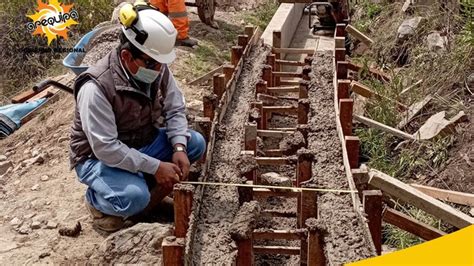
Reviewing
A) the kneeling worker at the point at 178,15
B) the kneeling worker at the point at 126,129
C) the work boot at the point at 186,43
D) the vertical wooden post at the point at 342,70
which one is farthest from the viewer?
the work boot at the point at 186,43

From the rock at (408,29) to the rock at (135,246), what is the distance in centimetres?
454

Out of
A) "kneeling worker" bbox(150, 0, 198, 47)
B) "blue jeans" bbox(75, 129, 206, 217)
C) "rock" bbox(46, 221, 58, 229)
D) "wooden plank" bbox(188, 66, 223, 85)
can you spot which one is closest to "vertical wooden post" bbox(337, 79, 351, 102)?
"blue jeans" bbox(75, 129, 206, 217)

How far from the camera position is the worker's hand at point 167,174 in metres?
3.75

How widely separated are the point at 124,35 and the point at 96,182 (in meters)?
0.93

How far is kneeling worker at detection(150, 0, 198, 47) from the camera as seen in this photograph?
7.62m

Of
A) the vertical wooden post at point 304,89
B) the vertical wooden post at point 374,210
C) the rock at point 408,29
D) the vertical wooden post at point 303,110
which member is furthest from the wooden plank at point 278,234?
the rock at point 408,29

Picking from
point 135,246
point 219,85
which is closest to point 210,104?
point 219,85

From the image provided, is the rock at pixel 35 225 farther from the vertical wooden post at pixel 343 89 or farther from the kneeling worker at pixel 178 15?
the kneeling worker at pixel 178 15

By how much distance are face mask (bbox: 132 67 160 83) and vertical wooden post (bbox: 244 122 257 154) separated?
77 cm

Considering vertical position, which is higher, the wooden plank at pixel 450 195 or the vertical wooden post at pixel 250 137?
the vertical wooden post at pixel 250 137

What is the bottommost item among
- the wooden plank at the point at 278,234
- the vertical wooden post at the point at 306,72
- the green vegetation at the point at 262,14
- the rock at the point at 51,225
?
the rock at the point at 51,225

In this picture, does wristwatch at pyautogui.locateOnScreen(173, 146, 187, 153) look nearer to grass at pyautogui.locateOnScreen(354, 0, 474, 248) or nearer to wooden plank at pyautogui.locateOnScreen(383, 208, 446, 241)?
wooden plank at pyautogui.locateOnScreen(383, 208, 446, 241)

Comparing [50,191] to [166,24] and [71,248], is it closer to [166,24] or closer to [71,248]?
[71,248]

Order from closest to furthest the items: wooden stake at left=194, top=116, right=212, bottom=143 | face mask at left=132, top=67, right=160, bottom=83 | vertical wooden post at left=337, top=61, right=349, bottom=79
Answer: face mask at left=132, top=67, right=160, bottom=83 < wooden stake at left=194, top=116, right=212, bottom=143 < vertical wooden post at left=337, top=61, right=349, bottom=79
